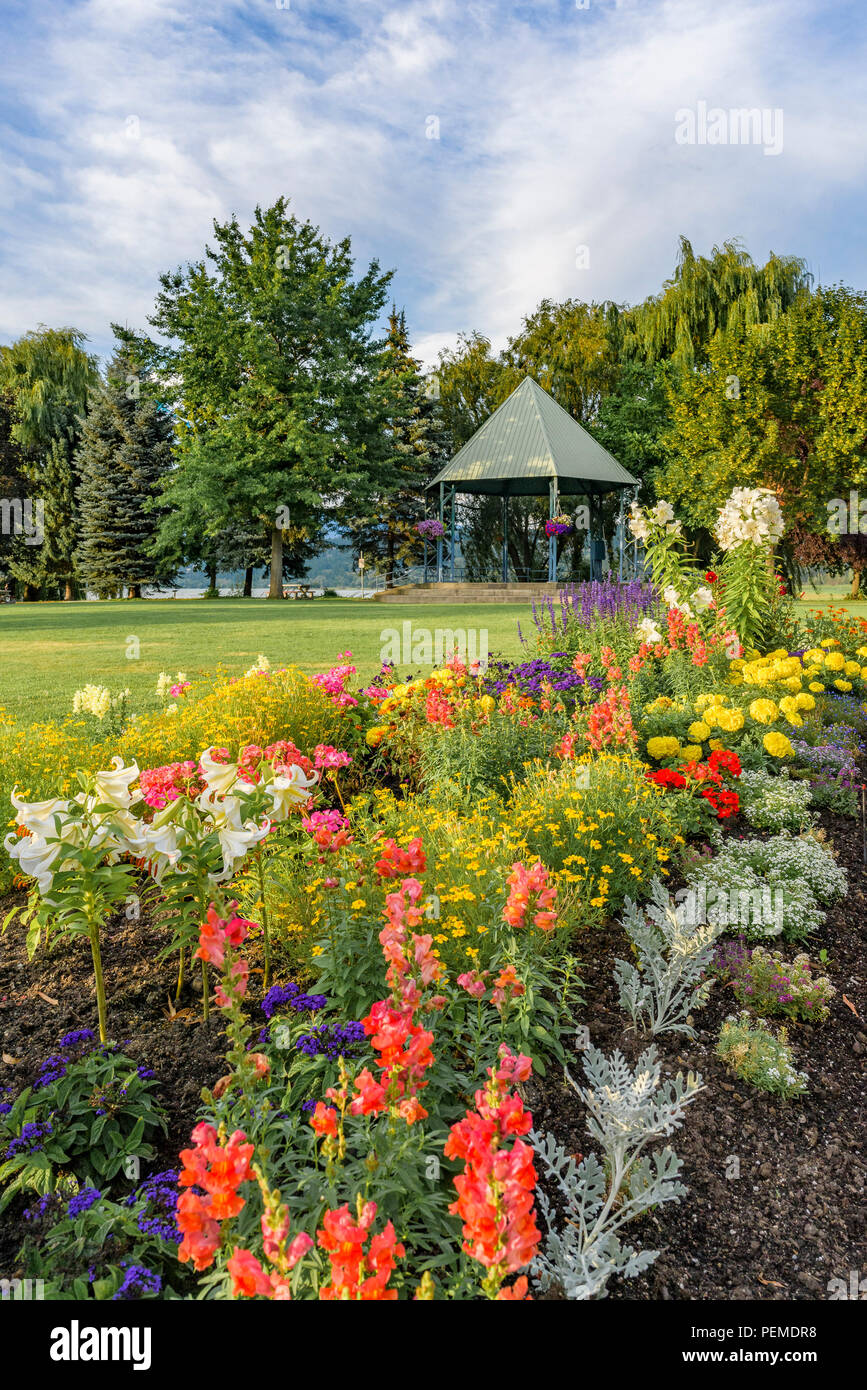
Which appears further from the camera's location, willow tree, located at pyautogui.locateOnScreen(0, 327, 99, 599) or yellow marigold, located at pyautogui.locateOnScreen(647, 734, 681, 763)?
willow tree, located at pyautogui.locateOnScreen(0, 327, 99, 599)

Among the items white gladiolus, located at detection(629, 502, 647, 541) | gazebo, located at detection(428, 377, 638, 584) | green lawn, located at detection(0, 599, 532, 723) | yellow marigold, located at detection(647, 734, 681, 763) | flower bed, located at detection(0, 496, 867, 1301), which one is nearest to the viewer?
flower bed, located at detection(0, 496, 867, 1301)

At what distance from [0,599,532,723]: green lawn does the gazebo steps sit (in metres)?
2.90

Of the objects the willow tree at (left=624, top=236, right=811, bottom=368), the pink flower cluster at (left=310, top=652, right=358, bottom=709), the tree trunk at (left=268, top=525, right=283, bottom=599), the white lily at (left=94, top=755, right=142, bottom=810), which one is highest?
the willow tree at (left=624, top=236, right=811, bottom=368)

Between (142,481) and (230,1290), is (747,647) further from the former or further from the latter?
(142,481)

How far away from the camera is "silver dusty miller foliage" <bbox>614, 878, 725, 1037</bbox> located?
2.68m

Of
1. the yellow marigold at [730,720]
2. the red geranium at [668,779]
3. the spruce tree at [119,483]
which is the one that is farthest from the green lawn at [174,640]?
the spruce tree at [119,483]

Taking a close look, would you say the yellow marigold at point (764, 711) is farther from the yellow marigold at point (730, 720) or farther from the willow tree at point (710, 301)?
the willow tree at point (710, 301)

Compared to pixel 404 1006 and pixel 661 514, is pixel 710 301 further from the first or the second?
pixel 404 1006

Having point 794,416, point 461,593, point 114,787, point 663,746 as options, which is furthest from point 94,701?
point 794,416

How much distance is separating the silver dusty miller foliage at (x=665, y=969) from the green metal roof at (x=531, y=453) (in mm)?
19338

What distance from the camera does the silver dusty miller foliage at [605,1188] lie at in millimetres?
1764

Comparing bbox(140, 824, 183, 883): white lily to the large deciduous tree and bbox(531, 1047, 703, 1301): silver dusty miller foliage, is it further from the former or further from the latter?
the large deciduous tree

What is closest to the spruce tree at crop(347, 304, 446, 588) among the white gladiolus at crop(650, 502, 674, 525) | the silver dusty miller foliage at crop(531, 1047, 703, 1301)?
the white gladiolus at crop(650, 502, 674, 525)

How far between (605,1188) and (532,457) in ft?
70.0
